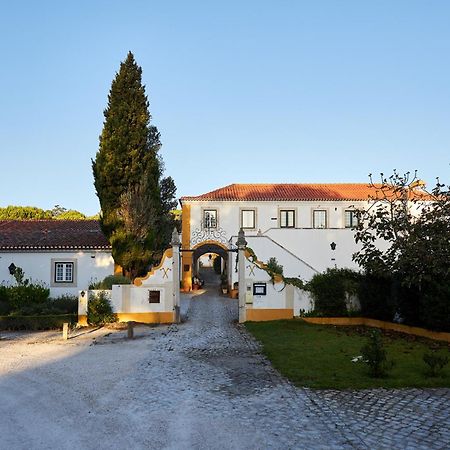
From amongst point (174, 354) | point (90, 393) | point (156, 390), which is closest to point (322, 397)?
point (156, 390)

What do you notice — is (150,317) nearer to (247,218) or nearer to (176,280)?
(176,280)

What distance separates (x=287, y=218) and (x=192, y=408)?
88.9 feet

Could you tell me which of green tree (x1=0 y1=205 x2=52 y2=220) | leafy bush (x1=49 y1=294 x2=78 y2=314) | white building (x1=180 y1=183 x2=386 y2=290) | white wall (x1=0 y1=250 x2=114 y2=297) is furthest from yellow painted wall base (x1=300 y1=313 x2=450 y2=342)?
green tree (x1=0 y1=205 x2=52 y2=220)

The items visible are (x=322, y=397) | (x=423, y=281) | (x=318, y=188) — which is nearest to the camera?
(x=322, y=397)

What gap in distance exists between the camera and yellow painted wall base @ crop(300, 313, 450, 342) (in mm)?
14422

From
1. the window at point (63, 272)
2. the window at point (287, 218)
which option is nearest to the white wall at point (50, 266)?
the window at point (63, 272)

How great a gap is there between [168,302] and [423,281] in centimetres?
954

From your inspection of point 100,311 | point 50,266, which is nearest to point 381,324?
point 100,311

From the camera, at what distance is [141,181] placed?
23.1 m

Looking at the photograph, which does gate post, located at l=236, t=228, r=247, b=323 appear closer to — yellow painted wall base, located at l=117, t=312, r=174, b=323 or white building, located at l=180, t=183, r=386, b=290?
yellow painted wall base, located at l=117, t=312, r=174, b=323

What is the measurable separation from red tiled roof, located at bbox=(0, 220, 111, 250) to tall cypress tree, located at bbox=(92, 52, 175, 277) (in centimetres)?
248

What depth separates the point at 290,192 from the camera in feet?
115

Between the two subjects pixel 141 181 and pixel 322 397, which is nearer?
pixel 322 397

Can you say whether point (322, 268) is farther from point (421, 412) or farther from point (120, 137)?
point (421, 412)
